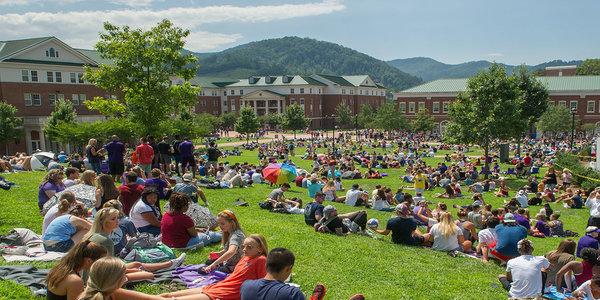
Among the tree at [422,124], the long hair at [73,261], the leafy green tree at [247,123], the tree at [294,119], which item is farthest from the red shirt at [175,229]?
the tree at [294,119]

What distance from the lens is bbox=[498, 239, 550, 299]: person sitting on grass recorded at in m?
6.59

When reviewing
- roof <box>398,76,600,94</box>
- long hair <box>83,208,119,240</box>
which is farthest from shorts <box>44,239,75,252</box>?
roof <box>398,76,600,94</box>

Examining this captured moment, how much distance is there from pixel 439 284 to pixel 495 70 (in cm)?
2391

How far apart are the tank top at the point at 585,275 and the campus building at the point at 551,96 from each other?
177 feet

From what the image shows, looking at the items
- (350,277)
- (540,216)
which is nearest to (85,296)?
(350,277)

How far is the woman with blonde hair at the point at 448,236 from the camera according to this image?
29.5 ft

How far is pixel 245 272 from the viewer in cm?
515

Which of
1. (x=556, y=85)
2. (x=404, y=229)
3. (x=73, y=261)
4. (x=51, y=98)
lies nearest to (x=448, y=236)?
(x=404, y=229)

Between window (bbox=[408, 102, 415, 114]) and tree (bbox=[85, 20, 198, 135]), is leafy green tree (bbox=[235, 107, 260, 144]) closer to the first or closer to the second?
window (bbox=[408, 102, 415, 114])

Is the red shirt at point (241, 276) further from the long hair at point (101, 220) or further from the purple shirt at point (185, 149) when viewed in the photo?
the purple shirt at point (185, 149)

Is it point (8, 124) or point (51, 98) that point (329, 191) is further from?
point (51, 98)

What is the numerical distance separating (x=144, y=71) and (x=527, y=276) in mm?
19861

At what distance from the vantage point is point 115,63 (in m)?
21.2

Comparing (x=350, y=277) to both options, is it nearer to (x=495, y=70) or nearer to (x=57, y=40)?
(x=495, y=70)
